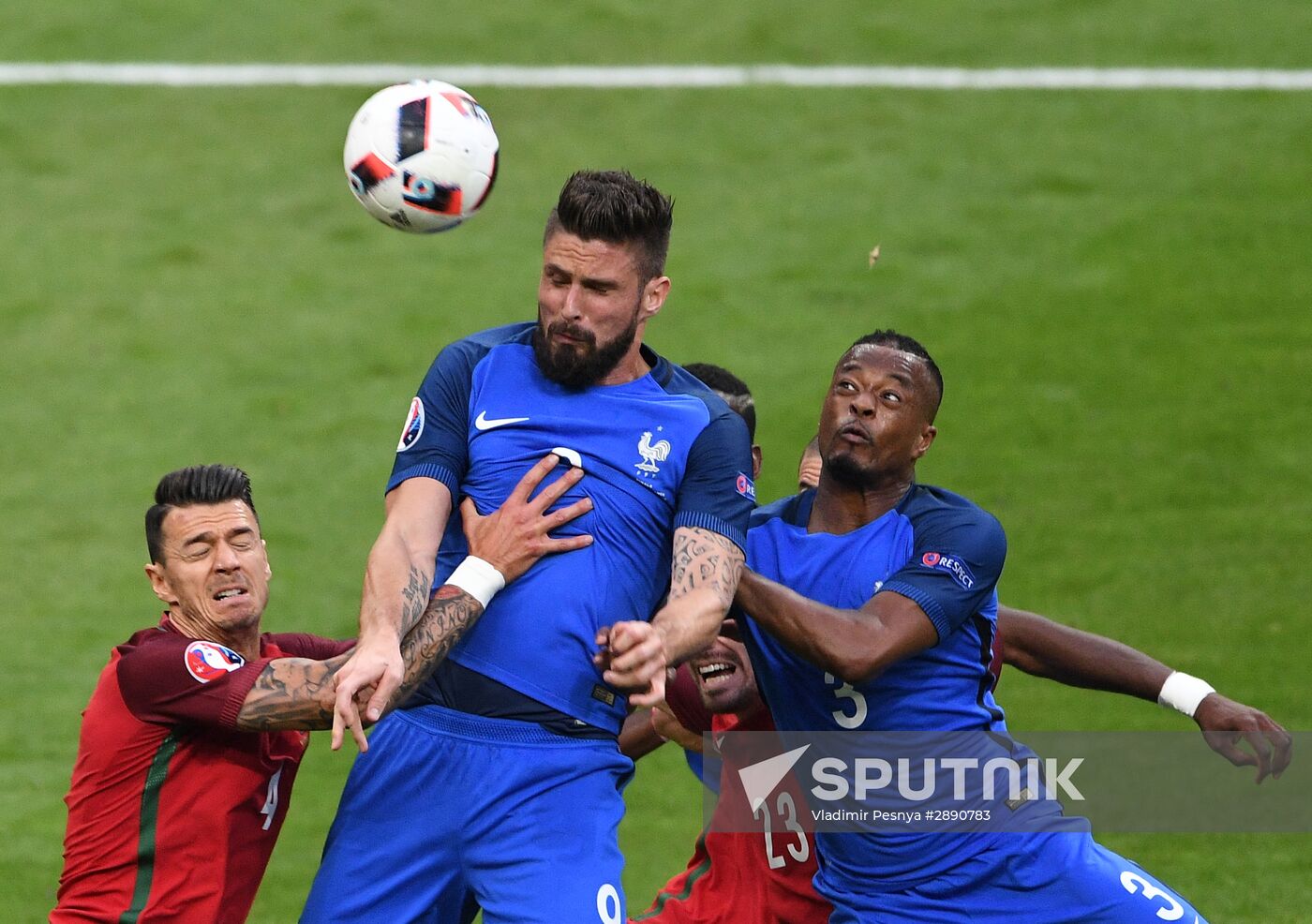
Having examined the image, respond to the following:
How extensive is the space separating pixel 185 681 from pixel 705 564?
5.43 feet

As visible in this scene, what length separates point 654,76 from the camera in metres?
15.9

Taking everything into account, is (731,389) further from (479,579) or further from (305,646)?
(479,579)

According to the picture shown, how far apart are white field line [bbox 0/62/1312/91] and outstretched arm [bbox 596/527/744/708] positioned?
10618 mm

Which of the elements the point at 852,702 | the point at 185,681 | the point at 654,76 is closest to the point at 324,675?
the point at 185,681

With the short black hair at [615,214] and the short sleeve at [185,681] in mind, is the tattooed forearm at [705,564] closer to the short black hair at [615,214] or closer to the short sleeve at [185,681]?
the short black hair at [615,214]

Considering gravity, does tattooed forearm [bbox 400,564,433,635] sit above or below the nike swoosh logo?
below

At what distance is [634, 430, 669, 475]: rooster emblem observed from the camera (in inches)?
229

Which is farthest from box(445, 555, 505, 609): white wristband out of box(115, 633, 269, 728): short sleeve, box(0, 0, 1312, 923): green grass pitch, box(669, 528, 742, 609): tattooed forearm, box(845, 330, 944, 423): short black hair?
box(0, 0, 1312, 923): green grass pitch

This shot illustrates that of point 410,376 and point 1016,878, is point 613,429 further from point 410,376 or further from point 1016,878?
point 410,376

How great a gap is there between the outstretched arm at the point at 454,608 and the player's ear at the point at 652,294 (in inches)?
22.3

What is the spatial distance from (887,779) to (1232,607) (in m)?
5.22

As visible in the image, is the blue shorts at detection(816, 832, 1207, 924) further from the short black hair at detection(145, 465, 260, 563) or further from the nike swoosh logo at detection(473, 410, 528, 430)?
the short black hair at detection(145, 465, 260, 563)

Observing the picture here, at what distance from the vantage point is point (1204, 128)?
14.9 m

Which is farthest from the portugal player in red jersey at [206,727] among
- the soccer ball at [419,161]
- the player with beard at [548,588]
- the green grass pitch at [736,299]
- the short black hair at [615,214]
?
the green grass pitch at [736,299]
